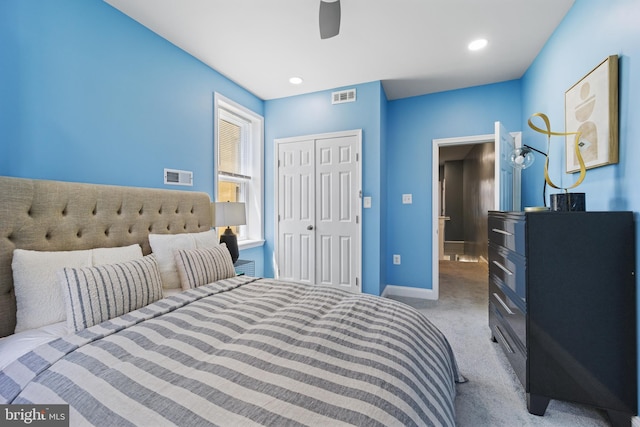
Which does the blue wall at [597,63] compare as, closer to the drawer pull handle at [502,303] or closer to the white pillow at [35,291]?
the drawer pull handle at [502,303]

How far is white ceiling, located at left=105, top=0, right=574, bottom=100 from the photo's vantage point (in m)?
2.09

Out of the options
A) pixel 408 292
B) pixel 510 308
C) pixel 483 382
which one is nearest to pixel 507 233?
pixel 510 308

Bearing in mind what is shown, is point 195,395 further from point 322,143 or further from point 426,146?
point 426,146

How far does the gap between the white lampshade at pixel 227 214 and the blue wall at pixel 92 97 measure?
0.43 m

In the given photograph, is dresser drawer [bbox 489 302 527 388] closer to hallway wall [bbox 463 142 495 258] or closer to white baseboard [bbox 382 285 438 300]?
white baseboard [bbox 382 285 438 300]

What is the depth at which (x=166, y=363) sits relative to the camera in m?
0.99

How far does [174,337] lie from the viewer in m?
1.18

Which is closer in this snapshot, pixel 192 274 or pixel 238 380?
pixel 238 380

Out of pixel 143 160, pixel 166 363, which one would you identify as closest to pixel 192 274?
pixel 166 363

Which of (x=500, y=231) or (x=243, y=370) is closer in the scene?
(x=243, y=370)

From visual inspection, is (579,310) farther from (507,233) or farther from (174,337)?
(174,337)

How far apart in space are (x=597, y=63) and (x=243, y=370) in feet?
8.97

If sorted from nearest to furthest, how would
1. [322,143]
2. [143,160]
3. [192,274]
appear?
[192,274], [143,160], [322,143]

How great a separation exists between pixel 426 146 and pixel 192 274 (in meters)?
3.27
